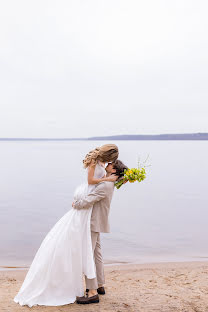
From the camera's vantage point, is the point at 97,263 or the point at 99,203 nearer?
the point at 99,203

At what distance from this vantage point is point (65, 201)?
1711 cm

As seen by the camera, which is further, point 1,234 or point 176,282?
point 1,234

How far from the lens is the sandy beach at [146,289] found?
464cm

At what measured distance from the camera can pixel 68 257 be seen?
4.47 metres

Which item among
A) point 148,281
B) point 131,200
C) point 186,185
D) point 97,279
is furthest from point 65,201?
point 97,279

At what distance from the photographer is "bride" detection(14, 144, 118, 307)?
4.47m

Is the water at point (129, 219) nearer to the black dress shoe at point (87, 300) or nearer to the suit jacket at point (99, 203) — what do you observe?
the black dress shoe at point (87, 300)

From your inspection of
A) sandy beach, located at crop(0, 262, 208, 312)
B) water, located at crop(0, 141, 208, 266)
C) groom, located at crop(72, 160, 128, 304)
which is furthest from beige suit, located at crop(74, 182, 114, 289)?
water, located at crop(0, 141, 208, 266)

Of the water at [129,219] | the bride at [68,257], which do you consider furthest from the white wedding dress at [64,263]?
the water at [129,219]

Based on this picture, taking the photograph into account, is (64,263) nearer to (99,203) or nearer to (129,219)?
(99,203)

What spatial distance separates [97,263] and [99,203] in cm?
80

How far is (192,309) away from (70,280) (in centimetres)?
153

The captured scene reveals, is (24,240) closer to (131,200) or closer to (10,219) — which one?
(10,219)

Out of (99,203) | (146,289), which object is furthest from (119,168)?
(146,289)
